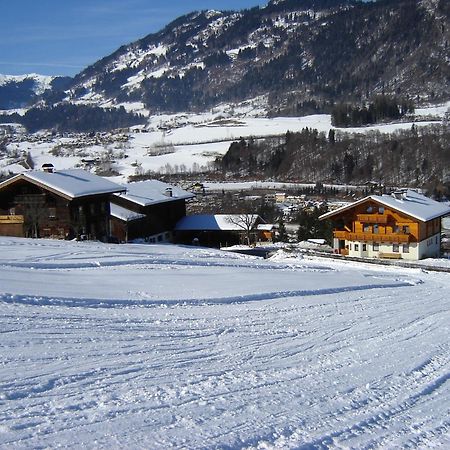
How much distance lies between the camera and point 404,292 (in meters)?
21.2

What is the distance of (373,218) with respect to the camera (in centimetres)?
3991

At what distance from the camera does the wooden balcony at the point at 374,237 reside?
3878 centimetres

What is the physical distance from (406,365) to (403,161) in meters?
105

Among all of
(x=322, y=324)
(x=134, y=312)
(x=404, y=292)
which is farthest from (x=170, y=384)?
(x=404, y=292)

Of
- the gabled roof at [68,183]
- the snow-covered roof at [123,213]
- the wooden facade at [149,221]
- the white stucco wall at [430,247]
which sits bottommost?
the white stucco wall at [430,247]

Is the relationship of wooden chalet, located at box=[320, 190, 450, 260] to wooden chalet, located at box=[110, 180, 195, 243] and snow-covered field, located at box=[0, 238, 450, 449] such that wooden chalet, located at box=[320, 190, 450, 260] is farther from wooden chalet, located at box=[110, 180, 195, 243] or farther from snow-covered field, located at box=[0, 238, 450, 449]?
snow-covered field, located at box=[0, 238, 450, 449]

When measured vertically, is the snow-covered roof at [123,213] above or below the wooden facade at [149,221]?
above

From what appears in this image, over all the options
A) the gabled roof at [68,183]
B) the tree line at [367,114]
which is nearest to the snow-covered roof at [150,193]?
the gabled roof at [68,183]

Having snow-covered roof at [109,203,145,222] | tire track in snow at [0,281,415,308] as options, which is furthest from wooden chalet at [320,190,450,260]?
tire track in snow at [0,281,415,308]

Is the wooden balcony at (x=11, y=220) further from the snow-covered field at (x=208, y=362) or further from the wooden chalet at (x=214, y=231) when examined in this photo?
the snow-covered field at (x=208, y=362)

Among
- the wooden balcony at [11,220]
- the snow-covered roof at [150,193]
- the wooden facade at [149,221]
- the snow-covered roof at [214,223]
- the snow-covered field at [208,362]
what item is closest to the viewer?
the snow-covered field at [208,362]

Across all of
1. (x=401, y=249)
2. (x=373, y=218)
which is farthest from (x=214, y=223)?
(x=401, y=249)

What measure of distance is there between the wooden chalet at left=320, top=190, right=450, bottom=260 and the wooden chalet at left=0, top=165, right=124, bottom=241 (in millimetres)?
14966

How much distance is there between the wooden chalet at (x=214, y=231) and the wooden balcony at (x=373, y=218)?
9.17 m
